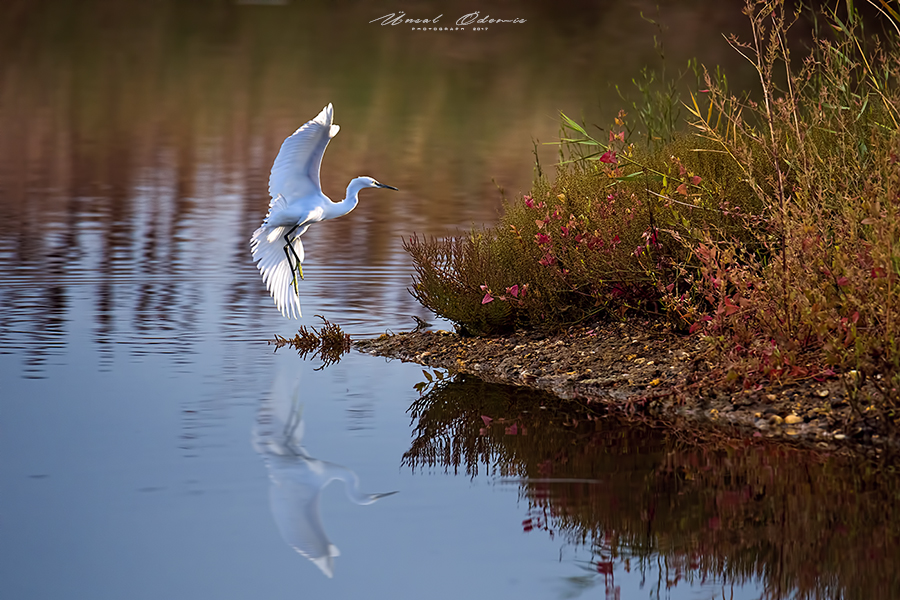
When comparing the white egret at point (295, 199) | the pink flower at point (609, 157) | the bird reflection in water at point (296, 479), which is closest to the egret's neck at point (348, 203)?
the white egret at point (295, 199)

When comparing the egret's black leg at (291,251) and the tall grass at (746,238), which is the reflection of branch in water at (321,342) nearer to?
the egret's black leg at (291,251)

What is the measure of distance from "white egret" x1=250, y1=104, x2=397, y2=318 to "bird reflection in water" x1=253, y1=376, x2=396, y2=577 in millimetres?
1621

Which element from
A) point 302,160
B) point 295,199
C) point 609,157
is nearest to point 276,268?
point 295,199

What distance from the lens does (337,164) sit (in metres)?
34.1

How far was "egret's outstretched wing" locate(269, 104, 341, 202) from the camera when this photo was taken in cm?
874

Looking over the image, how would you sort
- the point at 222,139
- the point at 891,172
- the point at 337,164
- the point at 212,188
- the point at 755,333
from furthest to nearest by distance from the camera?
the point at 222,139, the point at 337,164, the point at 212,188, the point at 755,333, the point at 891,172

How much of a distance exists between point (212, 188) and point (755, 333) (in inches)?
806

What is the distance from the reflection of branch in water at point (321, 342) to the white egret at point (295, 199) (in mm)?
388

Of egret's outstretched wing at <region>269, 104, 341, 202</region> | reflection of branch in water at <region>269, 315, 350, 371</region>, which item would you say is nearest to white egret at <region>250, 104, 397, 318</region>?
egret's outstretched wing at <region>269, 104, 341, 202</region>

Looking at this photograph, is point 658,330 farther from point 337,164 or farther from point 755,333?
point 337,164

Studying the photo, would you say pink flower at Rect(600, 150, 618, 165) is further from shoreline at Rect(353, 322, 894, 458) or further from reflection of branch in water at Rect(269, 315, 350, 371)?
reflection of branch in water at Rect(269, 315, 350, 371)

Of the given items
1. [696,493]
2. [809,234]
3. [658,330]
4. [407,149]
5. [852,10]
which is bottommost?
[696,493]

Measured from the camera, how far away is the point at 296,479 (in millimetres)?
6348

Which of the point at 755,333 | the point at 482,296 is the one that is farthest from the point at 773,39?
the point at 482,296
